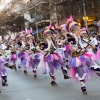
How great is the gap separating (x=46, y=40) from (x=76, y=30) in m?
2.12

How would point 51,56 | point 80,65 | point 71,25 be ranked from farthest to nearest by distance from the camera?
1. point 51,56
2. point 71,25
3. point 80,65

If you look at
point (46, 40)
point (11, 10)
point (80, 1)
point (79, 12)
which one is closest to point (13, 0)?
point (11, 10)

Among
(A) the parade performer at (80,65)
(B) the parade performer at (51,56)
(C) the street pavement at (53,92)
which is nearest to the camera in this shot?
(C) the street pavement at (53,92)

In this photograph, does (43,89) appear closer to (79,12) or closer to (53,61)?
(53,61)

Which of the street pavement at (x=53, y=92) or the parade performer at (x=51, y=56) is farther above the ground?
the parade performer at (x=51, y=56)

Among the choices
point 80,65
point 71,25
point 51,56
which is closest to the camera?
point 80,65

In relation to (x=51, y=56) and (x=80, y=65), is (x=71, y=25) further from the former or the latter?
(x=51, y=56)

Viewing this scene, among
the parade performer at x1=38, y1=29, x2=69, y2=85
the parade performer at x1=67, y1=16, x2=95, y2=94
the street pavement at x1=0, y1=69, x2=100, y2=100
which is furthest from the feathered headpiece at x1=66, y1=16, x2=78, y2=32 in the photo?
the street pavement at x1=0, y1=69, x2=100, y2=100

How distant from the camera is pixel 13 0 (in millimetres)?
52344

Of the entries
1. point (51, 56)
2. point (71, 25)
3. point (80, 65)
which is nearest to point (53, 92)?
point (80, 65)

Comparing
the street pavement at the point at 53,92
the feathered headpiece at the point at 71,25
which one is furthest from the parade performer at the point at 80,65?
the feathered headpiece at the point at 71,25

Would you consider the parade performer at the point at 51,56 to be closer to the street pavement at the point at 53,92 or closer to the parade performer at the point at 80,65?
the street pavement at the point at 53,92

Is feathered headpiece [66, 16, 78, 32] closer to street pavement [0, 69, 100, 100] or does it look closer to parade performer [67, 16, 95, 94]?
parade performer [67, 16, 95, 94]

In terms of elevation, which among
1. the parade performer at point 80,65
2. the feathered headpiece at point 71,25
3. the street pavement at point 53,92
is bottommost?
the street pavement at point 53,92
